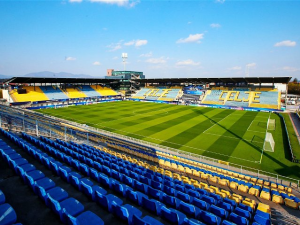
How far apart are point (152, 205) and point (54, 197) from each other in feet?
8.98

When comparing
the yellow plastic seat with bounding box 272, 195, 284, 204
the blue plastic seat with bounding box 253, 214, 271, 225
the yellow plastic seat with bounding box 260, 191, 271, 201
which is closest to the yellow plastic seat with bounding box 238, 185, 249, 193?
the yellow plastic seat with bounding box 260, 191, 271, 201

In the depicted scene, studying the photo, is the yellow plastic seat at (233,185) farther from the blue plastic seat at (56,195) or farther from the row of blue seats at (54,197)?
the blue plastic seat at (56,195)

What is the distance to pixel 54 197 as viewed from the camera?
4941 millimetres

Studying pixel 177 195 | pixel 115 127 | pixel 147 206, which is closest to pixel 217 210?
pixel 177 195

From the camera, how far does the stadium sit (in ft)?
17.4

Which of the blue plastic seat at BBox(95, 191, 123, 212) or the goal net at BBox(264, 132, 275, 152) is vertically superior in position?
the blue plastic seat at BBox(95, 191, 123, 212)

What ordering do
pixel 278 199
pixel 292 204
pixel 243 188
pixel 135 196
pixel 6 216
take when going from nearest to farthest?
pixel 6 216, pixel 135 196, pixel 292 204, pixel 278 199, pixel 243 188

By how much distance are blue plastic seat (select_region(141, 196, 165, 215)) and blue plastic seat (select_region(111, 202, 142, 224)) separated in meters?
0.82

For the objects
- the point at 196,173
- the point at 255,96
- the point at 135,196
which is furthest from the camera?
the point at 255,96

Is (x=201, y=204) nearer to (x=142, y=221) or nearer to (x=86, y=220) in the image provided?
(x=142, y=221)

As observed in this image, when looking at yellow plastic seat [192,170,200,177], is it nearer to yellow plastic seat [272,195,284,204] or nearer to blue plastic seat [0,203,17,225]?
yellow plastic seat [272,195,284,204]

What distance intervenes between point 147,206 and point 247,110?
1917 inches

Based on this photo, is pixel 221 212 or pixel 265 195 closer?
pixel 221 212

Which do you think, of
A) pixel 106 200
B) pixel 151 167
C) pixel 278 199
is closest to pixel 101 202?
pixel 106 200
